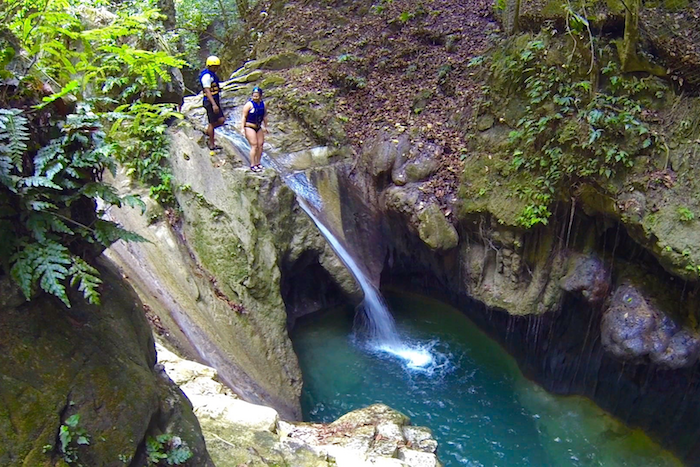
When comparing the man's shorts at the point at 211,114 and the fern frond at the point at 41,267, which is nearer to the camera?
the fern frond at the point at 41,267

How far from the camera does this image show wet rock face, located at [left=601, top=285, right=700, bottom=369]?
22.7ft

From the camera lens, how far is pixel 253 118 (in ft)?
28.6

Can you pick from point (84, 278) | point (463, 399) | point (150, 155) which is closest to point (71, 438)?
point (84, 278)

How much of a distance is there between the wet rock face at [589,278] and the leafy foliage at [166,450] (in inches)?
247

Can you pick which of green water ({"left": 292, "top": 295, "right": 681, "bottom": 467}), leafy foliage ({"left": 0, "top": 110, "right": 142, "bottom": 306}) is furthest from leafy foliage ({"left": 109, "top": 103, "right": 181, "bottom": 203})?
leafy foliage ({"left": 0, "top": 110, "right": 142, "bottom": 306})

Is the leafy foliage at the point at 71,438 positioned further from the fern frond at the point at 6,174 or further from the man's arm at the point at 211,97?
the man's arm at the point at 211,97

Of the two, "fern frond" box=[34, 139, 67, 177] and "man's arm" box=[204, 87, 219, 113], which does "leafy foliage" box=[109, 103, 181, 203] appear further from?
"fern frond" box=[34, 139, 67, 177]

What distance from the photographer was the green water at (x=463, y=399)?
312 inches

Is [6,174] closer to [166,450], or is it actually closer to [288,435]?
[166,450]

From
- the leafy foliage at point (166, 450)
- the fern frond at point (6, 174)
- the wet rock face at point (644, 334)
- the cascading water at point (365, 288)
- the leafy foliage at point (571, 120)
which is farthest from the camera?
the cascading water at point (365, 288)

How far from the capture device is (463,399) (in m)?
8.79

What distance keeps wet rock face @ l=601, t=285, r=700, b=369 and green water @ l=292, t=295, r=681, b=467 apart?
5.71 ft

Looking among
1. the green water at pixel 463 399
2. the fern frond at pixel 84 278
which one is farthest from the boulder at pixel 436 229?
the fern frond at pixel 84 278

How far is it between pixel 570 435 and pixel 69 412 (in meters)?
7.71
